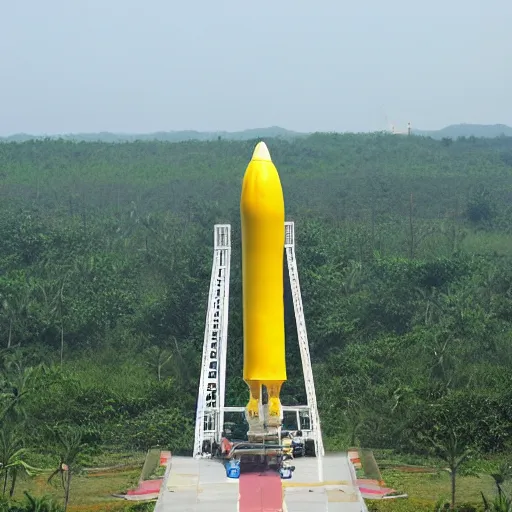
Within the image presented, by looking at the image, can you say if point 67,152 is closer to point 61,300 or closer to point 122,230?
point 122,230

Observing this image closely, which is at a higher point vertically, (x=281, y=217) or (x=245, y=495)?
(x=281, y=217)

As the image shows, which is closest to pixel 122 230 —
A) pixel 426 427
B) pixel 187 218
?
pixel 187 218

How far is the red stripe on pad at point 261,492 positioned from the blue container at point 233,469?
148 millimetres

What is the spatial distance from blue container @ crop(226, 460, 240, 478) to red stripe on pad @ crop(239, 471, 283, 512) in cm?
15

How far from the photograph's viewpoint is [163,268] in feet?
232

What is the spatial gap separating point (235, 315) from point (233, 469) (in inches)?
662

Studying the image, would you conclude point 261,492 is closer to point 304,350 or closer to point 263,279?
point 263,279

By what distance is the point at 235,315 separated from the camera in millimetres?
50281

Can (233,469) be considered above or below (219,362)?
below

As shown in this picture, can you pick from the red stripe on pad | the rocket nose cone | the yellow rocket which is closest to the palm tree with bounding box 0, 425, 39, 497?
the red stripe on pad

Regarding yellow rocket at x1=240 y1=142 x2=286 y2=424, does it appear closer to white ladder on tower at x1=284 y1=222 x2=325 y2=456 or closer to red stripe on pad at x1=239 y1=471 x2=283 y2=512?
red stripe on pad at x1=239 y1=471 x2=283 y2=512

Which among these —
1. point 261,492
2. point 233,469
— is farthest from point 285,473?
point 261,492

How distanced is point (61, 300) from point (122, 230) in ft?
83.0

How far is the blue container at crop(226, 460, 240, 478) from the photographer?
33625mm
